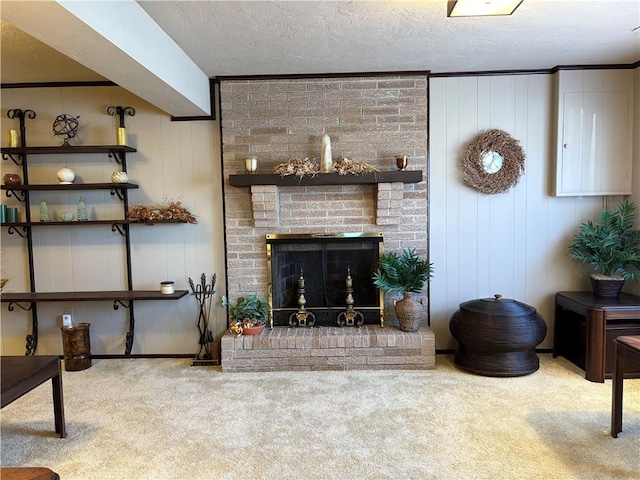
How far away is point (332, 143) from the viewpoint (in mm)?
3666

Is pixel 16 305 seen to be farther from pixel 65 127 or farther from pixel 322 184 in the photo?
pixel 322 184

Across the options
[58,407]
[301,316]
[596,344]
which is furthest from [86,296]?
[596,344]

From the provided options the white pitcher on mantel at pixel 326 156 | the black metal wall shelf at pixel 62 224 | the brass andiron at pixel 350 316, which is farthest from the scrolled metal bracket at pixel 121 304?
the white pitcher on mantel at pixel 326 156

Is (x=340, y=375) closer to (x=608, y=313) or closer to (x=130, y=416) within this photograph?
(x=130, y=416)

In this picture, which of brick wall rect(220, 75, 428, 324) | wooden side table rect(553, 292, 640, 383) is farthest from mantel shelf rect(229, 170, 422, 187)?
wooden side table rect(553, 292, 640, 383)

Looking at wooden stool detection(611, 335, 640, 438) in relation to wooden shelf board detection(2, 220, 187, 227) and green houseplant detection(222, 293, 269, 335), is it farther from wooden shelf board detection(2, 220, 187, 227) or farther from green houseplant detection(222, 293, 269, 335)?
wooden shelf board detection(2, 220, 187, 227)

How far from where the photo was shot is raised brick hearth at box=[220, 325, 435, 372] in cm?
341

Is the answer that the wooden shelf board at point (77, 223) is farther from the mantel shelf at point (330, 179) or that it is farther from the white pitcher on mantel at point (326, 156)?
the white pitcher on mantel at point (326, 156)

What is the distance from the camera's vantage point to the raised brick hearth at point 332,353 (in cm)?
341

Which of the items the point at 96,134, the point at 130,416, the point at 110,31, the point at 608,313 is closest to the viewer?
the point at 110,31

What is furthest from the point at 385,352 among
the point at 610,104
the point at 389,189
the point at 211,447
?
the point at 610,104

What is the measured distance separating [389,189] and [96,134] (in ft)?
8.51

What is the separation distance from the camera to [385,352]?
342 centimetres

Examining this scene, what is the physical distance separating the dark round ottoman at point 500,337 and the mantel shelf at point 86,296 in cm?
235
